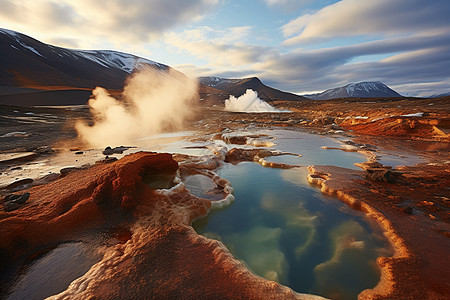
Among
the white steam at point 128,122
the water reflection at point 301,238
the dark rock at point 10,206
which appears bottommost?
the water reflection at point 301,238

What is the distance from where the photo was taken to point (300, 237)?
4227mm

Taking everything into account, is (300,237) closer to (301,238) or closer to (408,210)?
(301,238)

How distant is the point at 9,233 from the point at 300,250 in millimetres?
5352

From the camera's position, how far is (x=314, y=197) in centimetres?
569

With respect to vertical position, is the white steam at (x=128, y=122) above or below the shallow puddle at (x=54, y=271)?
above

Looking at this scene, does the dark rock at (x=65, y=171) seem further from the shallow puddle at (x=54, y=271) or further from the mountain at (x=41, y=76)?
the mountain at (x=41, y=76)

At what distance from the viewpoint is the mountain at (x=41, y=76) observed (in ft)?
115

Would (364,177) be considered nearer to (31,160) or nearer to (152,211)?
(152,211)

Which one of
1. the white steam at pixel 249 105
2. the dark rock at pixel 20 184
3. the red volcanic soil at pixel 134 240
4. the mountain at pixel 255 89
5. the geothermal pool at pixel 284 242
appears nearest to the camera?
the red volcanic soil at pixel 134 240

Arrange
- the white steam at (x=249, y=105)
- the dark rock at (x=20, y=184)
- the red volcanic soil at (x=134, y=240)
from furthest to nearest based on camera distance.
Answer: the white steam at (x=249, y=105) → the dark rock at (x=20, y=184) → the red volcanic soil at (x=134, y=240)

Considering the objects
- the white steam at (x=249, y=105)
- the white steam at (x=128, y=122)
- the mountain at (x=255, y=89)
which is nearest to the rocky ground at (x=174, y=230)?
the white steam at (x=128, y=122)

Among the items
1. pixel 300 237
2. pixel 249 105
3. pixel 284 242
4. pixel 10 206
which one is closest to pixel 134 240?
pixel 284 242

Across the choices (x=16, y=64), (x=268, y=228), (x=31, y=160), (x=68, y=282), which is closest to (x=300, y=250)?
(x=268, y=228)

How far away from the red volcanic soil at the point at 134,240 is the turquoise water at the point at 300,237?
23.9 inches
